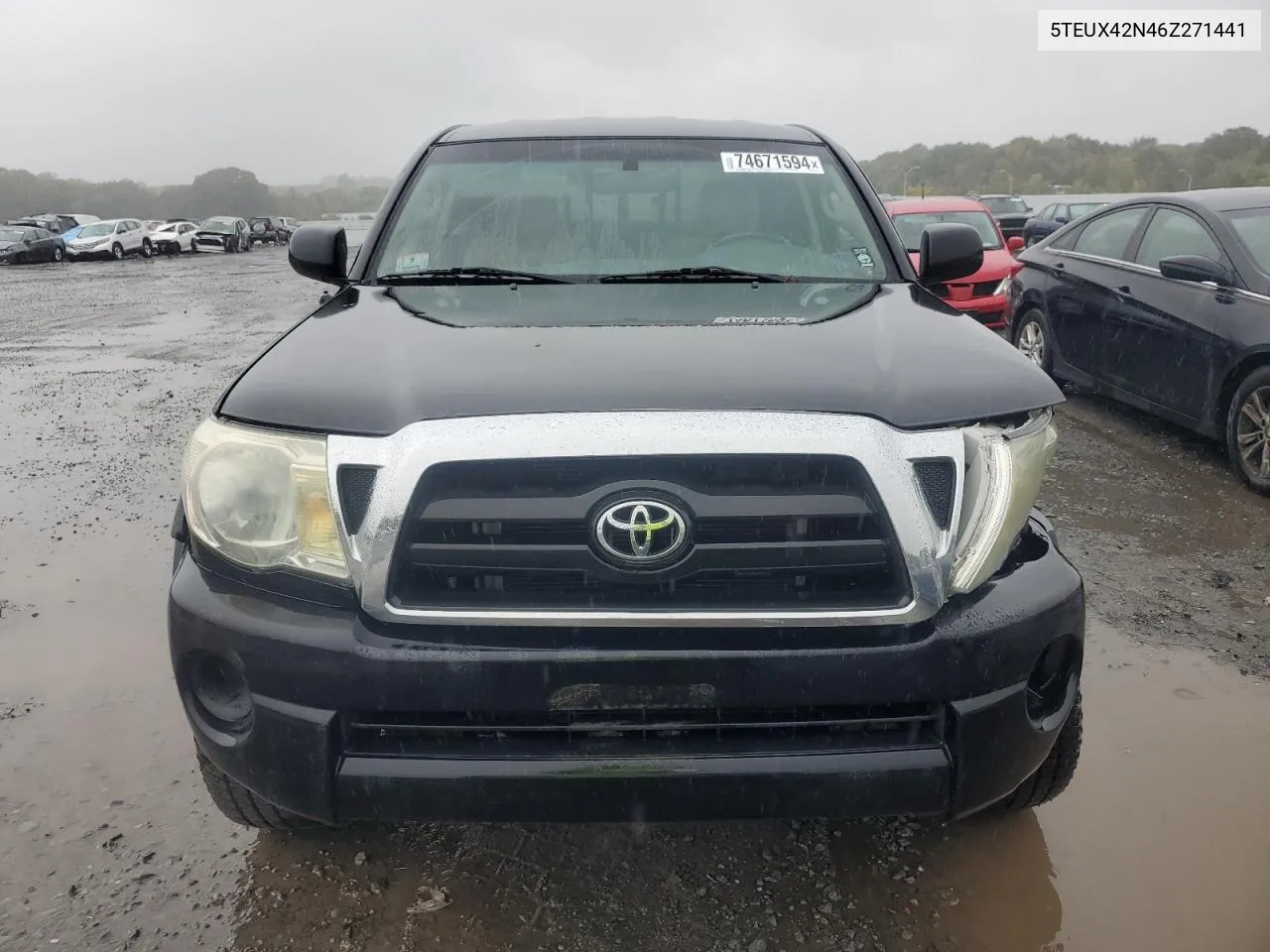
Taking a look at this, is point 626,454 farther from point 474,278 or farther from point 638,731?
point 474,278

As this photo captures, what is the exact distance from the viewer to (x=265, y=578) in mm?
1851

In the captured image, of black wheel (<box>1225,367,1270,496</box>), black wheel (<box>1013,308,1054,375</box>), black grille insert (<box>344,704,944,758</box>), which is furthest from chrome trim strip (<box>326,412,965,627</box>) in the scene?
black wheel (<box>1013,308,1054,375</box>)

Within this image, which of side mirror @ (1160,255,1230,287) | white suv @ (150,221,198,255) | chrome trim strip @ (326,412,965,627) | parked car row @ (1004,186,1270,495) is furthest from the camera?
white suv @ (150,221,198,255)

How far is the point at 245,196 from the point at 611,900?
106m

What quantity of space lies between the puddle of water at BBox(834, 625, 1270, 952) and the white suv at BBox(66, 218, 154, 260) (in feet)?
123

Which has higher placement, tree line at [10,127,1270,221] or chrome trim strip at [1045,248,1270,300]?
tree line at [10,127,1270,221]

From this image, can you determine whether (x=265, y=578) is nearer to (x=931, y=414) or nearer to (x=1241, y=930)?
(x=931, y=414)

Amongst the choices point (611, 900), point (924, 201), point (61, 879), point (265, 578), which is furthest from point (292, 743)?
point (924, 201)

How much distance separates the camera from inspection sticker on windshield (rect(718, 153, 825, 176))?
3.28 meters

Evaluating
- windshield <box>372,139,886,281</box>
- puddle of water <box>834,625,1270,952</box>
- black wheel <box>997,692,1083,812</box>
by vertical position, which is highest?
windshield <box>372,139,886,281</box>

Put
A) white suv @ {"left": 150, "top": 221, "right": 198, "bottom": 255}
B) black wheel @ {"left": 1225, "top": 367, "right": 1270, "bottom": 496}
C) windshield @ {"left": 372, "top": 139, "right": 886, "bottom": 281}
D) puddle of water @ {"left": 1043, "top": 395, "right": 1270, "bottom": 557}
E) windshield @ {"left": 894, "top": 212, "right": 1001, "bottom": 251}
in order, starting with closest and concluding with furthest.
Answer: windshield @ {"left": 372, "top": 139, "right": 886, "bottom": 281} < puddle of water @ {"left": 1043, "top": 395, "right": 1270, "bottom": 557} < black wheel @ {"left": 1225, "top": 367, "right": 1270, "bottom": 496} < windshield @ {"left": 894, "top": 212, "right": 1001, "bottom": 251} < white suv @ {"left": 150, "top": 221, "right": 198, "bottom": 255}

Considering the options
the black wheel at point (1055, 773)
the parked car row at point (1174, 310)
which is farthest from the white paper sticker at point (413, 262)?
the parked car row at point (1174, 310)

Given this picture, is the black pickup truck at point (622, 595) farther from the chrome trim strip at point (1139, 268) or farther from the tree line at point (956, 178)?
the tree line at point (956, 178)

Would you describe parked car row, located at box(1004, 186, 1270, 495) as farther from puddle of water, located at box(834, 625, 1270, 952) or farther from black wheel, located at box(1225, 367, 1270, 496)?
puddle of water, located at box(834, 625, 1270, 952)
